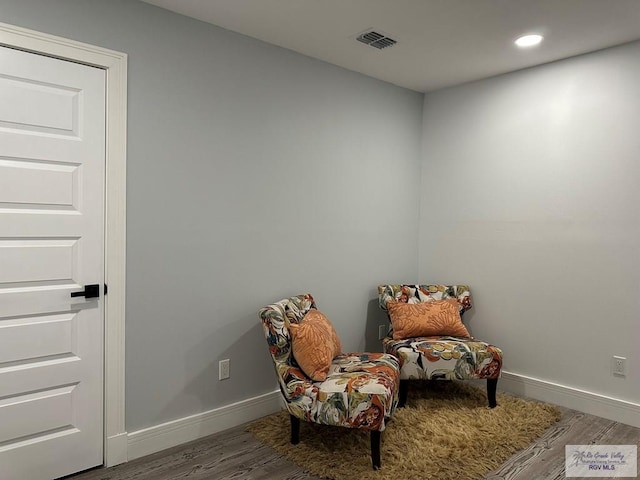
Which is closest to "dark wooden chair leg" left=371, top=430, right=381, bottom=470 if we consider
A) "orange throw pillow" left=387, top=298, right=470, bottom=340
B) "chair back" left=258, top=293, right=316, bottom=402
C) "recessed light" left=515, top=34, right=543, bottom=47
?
"chair back" left=258, top=293, right=316, bottom=402

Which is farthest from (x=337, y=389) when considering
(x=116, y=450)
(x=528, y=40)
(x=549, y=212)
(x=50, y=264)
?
(x=528, y=40)

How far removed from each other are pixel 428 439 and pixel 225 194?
6.42ft

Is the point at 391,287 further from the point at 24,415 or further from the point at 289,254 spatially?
the point at 24,415

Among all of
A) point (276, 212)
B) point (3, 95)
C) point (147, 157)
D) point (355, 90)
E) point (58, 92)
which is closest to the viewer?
point (3, 95)

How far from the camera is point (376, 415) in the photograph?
2416mm

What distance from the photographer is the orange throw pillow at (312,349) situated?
A: 2633 millimetres

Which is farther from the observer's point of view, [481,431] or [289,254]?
[289,254]

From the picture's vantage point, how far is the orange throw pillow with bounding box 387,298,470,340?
3.53m

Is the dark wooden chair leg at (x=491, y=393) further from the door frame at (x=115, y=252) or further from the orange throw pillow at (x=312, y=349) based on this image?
the door frame at (x=115, y=252)

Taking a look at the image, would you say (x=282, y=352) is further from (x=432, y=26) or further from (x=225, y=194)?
(x=432, y=26)

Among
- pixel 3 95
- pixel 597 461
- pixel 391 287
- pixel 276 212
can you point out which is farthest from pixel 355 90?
pixel 597 461

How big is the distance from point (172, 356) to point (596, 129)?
3206 millimetres

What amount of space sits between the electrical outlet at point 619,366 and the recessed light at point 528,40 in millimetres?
2198

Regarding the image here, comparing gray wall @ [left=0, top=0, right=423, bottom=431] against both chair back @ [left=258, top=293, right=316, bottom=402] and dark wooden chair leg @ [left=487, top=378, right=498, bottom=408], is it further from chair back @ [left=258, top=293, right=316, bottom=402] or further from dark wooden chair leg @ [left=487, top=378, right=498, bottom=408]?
dark wooden chair leg @ [left=487, top=378, right=498, bottom=408]
